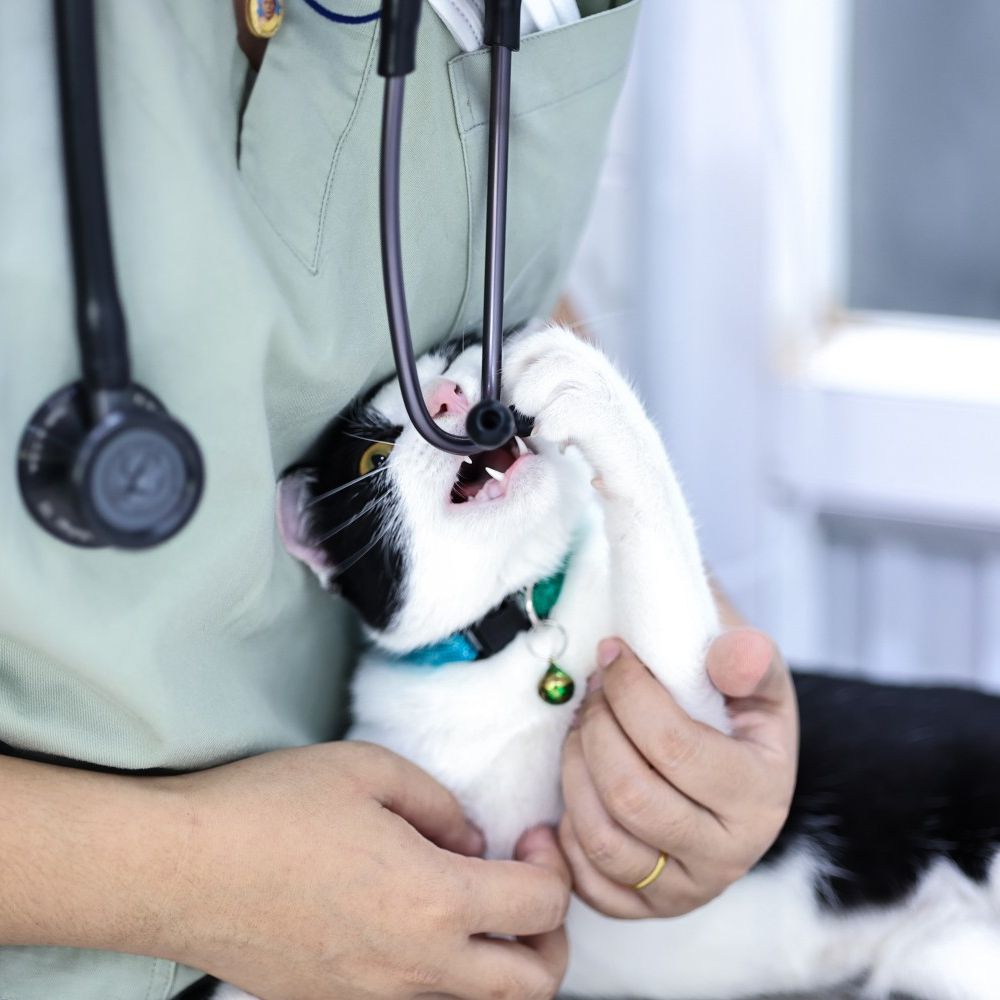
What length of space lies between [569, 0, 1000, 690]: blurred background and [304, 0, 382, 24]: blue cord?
901mm

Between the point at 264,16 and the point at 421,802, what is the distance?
54 cm

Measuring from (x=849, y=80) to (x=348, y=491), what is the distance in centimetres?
118

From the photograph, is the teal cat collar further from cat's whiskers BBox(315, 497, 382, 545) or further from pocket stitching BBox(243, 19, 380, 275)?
pocket stitching BBox(243, 19, 380, 275)

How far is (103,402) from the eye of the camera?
54 centimetres

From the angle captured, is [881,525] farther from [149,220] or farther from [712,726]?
[149,220]

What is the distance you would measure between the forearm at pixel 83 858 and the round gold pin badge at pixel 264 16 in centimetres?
46

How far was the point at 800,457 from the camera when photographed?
1.71 metres

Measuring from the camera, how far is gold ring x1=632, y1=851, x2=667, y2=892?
85 cm

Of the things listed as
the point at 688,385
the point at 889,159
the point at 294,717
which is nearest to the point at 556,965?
the point at 294,717

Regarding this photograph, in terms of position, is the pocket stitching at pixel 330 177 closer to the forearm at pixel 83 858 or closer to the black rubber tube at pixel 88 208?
the black rubber tube at pixel 88 208

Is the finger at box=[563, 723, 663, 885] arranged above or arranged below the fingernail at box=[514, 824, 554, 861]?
above

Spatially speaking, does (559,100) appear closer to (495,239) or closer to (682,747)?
(495,239)

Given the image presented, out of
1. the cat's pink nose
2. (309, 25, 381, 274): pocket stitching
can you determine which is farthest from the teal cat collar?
(309, 25, 381, 274): pocket stitching

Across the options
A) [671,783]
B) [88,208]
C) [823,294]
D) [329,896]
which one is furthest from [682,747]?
[823,294]
